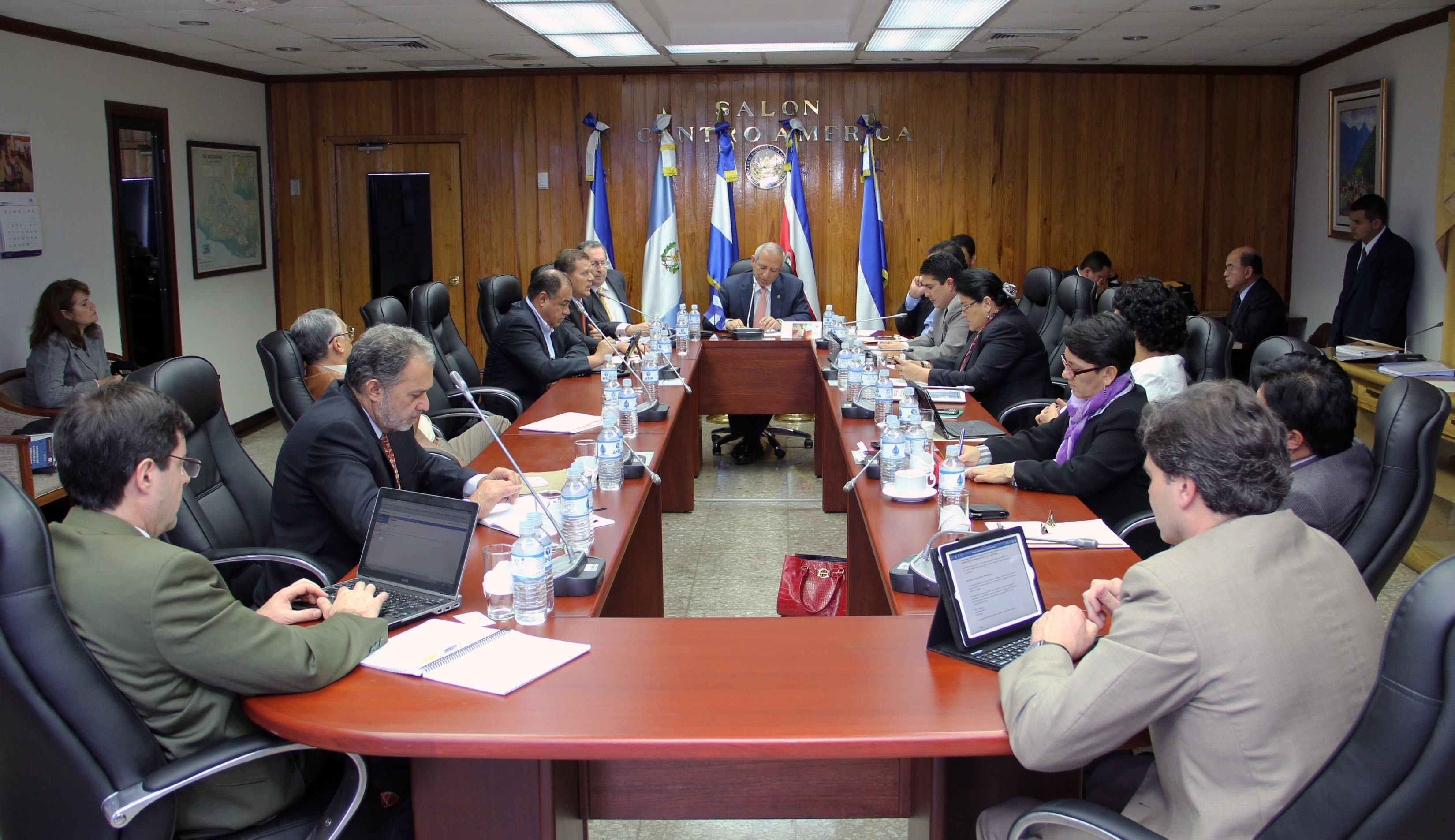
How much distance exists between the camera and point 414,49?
671 cm

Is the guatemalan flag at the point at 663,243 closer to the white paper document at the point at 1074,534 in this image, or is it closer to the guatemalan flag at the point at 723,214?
the guatemalan flag at the point at 723,214

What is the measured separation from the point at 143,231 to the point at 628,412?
436 cm

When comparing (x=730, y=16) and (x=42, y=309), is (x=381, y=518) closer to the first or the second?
(x=42, y=309)

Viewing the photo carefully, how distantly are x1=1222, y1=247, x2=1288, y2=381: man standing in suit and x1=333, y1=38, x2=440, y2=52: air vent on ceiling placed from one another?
5095mm

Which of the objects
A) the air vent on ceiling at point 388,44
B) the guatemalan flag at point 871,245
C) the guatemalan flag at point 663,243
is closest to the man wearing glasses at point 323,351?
the air vent on ceiling at point 388,44

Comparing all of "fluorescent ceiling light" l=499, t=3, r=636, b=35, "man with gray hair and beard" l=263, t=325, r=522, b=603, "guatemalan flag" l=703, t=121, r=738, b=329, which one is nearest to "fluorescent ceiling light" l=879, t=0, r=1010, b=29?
"fluorescent ceiling light" l=499, t=3, r=636, b=35

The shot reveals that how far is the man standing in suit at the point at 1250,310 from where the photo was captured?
252 inches

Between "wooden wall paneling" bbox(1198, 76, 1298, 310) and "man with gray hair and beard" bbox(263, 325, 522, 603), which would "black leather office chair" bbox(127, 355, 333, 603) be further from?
"wooden wall paneling" bbox(1198, 76, 1298, 310)

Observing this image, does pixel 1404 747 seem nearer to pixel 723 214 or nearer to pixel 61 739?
pixel 61 739

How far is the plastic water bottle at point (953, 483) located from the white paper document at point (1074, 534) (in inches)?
5.5

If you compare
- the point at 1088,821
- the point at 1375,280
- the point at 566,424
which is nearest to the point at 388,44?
the point at 566,424

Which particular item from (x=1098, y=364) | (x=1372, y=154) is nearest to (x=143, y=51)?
(x=1098, y=364)

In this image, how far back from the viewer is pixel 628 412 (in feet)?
12.2

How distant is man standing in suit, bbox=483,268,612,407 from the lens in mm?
4902
